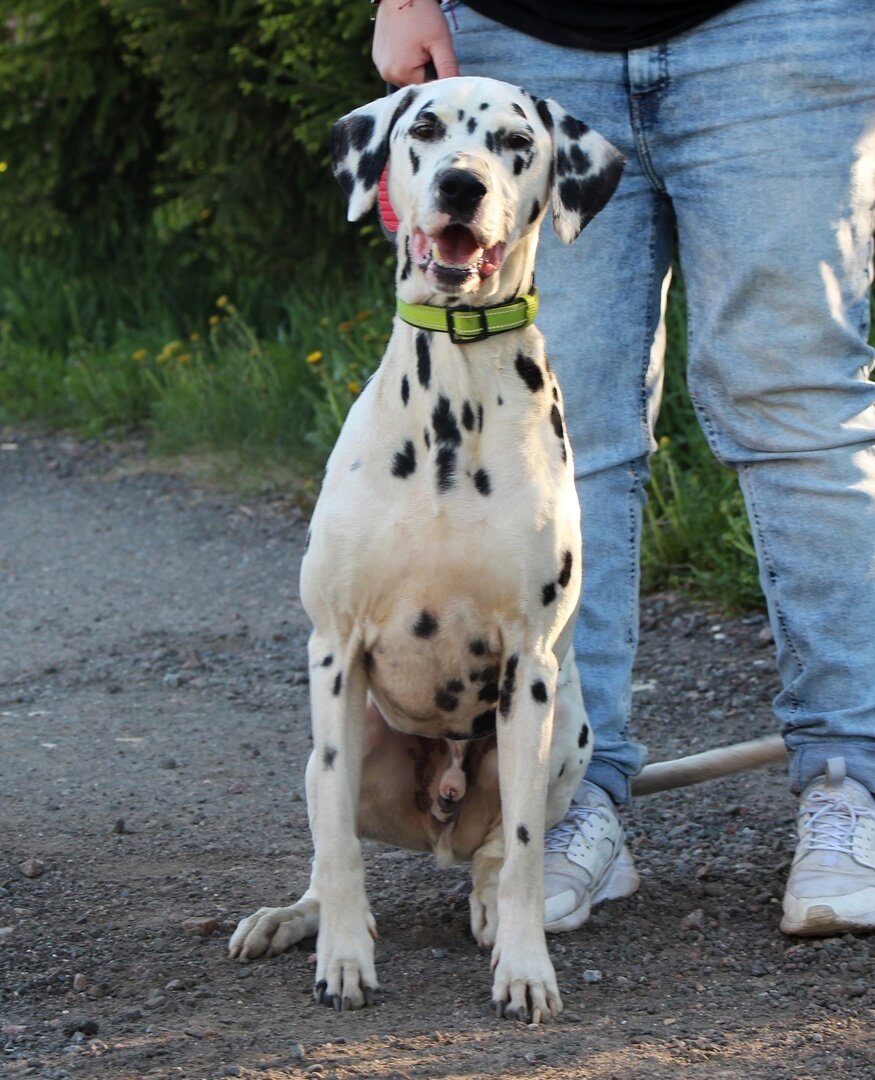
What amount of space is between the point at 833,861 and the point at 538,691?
0.75 metres

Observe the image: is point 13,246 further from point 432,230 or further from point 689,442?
point 432,230

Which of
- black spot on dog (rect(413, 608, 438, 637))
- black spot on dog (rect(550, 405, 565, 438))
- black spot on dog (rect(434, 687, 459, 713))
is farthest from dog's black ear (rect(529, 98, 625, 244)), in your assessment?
black spot on dog (rect(434, 687, 459, 713))

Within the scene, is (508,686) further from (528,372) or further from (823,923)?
(823,923)

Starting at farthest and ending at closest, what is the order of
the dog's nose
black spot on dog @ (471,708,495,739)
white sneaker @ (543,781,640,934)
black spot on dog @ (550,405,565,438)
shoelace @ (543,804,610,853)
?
shoelace @ (543,804,610,853) < white sneaker @ (543,781,640,934) < black spot on dog @ (471,708,495,739) < black spot on dog @ (550,405,565,438) < the dog's nose

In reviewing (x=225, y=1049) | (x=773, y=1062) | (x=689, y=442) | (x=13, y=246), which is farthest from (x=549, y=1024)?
(x=13, y=246)

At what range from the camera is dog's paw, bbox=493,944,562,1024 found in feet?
8.93

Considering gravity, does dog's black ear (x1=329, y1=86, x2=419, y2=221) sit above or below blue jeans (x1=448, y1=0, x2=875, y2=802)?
above

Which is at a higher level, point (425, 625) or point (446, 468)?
point (446, 468)

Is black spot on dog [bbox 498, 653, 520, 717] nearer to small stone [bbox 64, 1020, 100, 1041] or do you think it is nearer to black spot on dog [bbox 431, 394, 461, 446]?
black spot on dog [bbox 431, 394, 461, 446]

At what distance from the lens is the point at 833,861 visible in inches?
124

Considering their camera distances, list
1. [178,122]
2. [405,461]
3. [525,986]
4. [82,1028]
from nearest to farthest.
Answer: [82,1028] → [525,986] → [405,461] → [178,122]

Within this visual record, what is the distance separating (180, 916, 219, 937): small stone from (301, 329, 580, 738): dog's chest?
61 centimetres

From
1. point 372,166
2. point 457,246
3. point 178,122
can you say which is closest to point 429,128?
point 372,166

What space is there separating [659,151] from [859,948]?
1.62 meters
